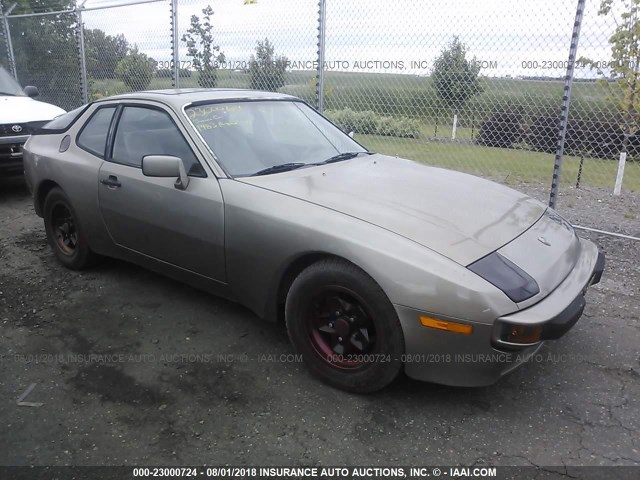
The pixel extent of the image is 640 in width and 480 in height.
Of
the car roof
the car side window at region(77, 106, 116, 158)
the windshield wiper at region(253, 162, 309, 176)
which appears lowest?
the windshield wiper at region(253, 162, 309, 176)

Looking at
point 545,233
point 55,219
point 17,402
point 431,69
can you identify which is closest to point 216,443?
point 17,402

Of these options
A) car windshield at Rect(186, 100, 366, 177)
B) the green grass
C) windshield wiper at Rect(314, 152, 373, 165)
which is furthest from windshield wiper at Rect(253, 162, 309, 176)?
the green grass

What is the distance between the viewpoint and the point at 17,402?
276 centimetres

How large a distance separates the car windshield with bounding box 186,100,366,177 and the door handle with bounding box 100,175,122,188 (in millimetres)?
766

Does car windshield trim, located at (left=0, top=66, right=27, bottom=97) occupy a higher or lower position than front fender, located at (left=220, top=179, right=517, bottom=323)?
higher

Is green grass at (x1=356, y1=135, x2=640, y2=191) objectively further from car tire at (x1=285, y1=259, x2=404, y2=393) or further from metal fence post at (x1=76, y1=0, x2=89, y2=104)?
metal fence post at (x1=76, y1=0, x2=89, y2=104)

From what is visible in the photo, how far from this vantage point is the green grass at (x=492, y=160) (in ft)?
21.5

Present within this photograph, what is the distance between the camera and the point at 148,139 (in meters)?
3.65

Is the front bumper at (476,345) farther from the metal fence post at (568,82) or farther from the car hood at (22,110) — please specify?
the car hood at (22,110)

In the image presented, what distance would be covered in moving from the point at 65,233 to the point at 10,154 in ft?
9.75

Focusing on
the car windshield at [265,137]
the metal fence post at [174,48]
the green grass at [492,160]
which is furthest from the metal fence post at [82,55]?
the car windshield at [265,137]

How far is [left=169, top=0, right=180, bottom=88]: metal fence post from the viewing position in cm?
762

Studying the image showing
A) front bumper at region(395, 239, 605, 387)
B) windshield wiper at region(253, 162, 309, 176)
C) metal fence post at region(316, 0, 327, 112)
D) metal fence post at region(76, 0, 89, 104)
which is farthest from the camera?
metal fence post at region(76, 0, 89, 104)

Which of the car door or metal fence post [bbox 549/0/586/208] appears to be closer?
the car door
